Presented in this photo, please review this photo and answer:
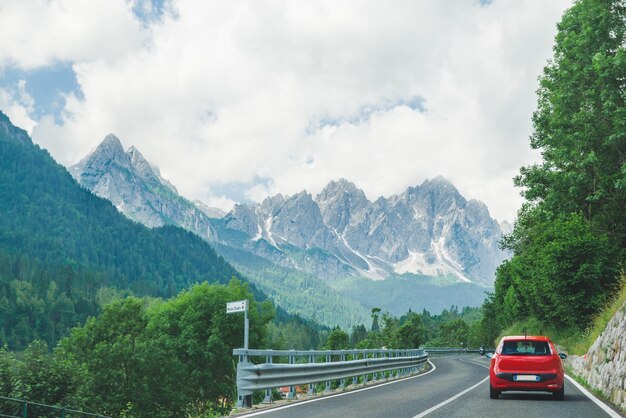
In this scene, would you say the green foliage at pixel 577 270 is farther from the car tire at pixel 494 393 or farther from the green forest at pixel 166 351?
the green forest at pixel 166 351

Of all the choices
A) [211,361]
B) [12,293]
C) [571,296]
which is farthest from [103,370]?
[12,293]

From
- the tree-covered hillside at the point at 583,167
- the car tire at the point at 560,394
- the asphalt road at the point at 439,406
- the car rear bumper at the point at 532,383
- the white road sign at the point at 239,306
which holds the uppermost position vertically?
the tree-covered hillside at the point at 583,167

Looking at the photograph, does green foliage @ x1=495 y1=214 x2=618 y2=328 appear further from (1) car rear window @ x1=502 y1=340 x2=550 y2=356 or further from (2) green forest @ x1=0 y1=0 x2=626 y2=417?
(1) car rear window @ x1=502 y1=340 x2=550 y2=356

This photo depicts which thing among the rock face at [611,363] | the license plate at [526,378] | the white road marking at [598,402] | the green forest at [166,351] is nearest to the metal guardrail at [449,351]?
the green forest at [166,351]

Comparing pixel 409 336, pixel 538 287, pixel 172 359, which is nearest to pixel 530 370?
pixel 538 287

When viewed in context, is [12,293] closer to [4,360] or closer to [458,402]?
[4,360]

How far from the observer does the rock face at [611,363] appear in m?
14.0

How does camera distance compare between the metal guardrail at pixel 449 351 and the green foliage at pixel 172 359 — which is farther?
the metal guardrail at pixel 449 351

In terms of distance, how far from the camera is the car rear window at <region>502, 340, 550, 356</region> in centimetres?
1545

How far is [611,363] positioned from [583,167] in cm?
2114

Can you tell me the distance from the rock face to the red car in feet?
4.12

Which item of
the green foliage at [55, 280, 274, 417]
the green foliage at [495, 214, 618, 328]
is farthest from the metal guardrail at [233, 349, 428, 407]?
the green foliage at [55, 280, 274, 417]

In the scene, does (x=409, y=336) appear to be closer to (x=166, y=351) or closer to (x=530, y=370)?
(x=166, y=351)

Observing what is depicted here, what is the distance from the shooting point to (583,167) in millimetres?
34656
